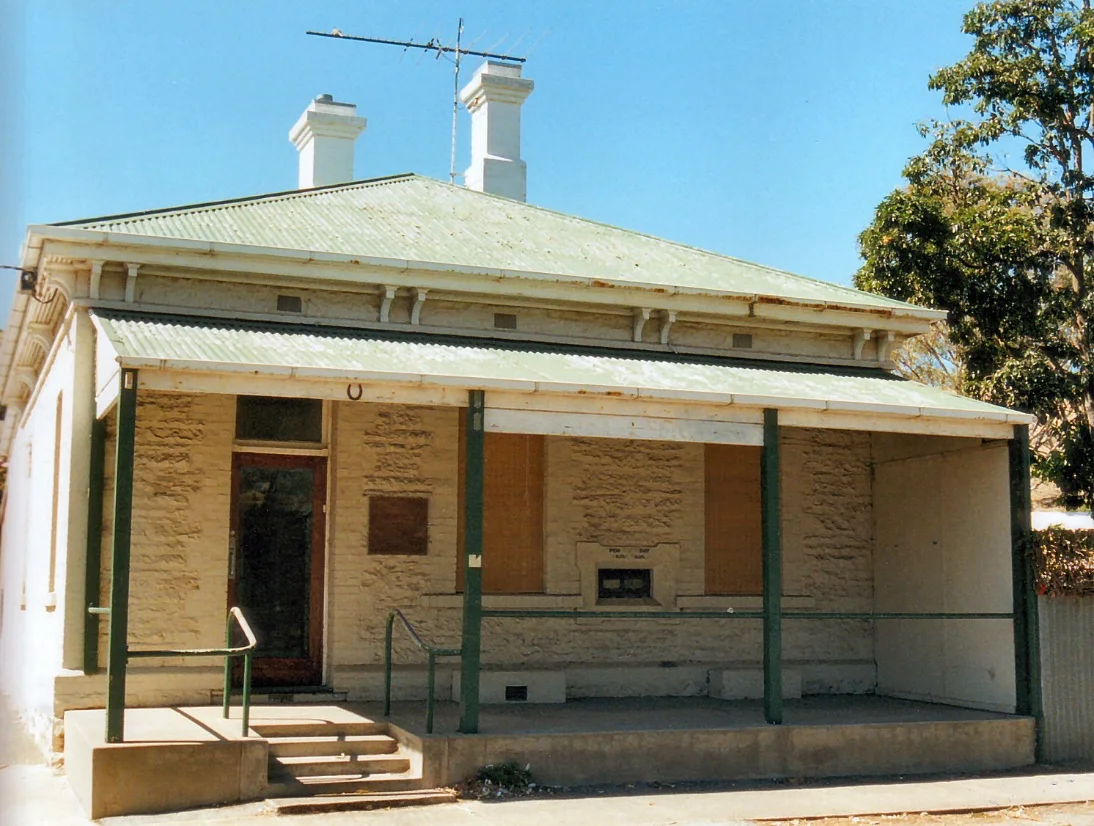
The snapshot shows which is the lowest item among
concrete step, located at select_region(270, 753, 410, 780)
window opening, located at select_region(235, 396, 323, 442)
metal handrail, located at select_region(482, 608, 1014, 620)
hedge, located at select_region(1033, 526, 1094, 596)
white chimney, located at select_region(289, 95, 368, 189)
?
concrete step, located at select_region(270, 753, 410, 780)

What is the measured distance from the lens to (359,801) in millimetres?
8438

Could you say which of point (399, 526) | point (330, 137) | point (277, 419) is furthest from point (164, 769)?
point (330, 137)

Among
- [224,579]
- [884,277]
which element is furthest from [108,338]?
[884,277]

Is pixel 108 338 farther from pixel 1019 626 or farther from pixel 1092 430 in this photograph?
pixel 1092 430

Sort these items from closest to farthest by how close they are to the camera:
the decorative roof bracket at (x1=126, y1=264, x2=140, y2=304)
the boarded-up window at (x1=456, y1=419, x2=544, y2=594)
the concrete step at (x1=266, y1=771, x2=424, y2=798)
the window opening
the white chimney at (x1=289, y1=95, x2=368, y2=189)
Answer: the concrete step at (x1=266, y1=771, x2=424, y2=798) < the decorative roof bracket at (x1=126, y1=264, x2=140, y2=304) < the window opening < the boarded-up window at (x1=456, y1=419, x2=544, y2=594) < the white chimney at (x1=289, y1=95, x2=368, y2=189)

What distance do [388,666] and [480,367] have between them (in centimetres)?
260

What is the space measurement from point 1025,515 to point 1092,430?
5440 mm

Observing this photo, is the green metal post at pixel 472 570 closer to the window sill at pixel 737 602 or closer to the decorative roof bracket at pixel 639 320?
the decorative roof bracket at pixel 639 320

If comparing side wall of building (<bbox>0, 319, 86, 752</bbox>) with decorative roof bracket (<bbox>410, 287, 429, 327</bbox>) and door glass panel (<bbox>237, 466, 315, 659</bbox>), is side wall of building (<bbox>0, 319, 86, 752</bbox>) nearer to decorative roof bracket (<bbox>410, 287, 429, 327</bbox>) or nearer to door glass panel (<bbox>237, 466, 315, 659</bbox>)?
door glass panel (<bbox>237, 466, 315, 659</bbox>)

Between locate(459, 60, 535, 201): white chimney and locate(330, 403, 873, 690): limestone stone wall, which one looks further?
locate(459, 60, 535, 201): white chimney

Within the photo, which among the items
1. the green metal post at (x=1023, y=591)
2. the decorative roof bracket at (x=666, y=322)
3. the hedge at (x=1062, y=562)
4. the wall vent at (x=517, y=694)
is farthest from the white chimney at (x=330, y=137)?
the hedge at (x=1062, y=562)

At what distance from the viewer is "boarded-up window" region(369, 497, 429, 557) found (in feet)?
37.3

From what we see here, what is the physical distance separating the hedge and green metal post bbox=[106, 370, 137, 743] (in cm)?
750

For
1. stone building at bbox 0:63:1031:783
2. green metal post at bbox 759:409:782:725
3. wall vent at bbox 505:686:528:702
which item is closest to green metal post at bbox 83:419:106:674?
stone building at bbox 0:63:1031:783
